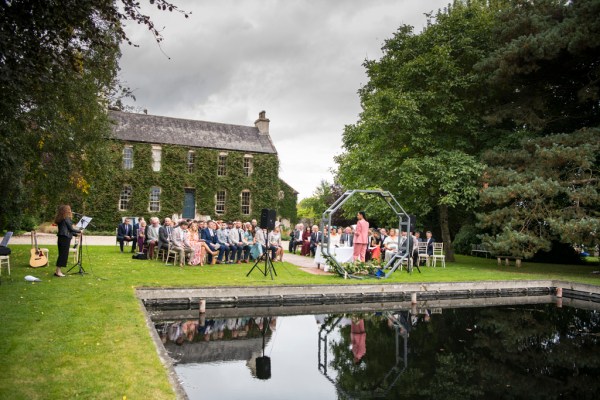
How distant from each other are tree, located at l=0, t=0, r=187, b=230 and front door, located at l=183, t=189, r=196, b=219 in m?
15.8

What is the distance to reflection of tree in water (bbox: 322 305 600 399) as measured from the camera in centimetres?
633

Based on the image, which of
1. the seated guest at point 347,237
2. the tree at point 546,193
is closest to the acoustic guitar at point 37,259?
the seated guest at point 347,237

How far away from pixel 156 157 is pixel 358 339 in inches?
1114

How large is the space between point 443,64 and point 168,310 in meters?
15.3

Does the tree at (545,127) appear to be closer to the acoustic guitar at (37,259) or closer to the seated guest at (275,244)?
the seated guest at (275,244)

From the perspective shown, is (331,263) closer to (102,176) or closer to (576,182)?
(576,182)

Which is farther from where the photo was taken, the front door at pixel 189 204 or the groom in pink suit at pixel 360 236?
the front door at pixel 189 204

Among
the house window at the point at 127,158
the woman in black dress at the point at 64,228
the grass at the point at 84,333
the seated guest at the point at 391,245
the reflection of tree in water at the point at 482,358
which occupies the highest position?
the house window at the point at 127,158

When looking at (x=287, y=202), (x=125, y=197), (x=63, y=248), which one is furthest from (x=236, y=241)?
(x=287, y=202)

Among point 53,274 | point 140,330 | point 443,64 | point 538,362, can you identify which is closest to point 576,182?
point 443,64

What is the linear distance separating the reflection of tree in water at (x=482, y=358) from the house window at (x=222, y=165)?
26.8 metres

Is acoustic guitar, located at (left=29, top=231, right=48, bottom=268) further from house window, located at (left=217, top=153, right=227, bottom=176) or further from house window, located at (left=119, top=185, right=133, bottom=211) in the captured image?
house window, located at (left=217, top=153, right=227, bottom=176)

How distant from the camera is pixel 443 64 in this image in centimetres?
1936

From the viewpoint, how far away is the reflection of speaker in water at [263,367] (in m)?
6.72
